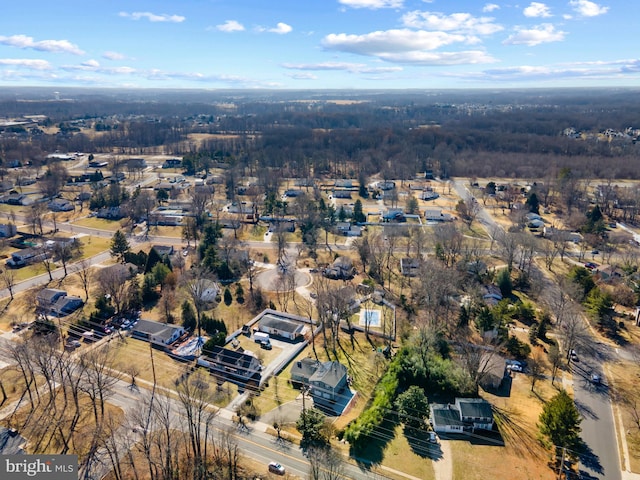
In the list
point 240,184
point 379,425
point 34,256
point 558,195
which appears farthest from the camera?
point 240,184

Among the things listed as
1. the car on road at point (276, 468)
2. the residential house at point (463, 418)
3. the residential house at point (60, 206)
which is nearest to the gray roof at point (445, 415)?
the residential house at point (463, 418)

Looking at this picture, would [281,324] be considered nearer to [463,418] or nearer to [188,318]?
[188,318]

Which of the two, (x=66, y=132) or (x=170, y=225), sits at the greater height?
(x=66, y=132)

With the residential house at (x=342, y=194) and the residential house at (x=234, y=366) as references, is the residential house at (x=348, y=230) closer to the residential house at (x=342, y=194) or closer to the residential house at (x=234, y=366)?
the residential house at (x=342, y=194)

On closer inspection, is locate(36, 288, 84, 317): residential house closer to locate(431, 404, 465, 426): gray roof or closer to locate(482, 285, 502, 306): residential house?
locate(431, 404, 465, 426): gray roof

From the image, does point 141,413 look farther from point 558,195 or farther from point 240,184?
point 558,195

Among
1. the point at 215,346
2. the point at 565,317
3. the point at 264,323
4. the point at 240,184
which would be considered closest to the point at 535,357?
the point at 565,317

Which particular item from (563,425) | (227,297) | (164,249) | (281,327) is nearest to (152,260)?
(164,249)
